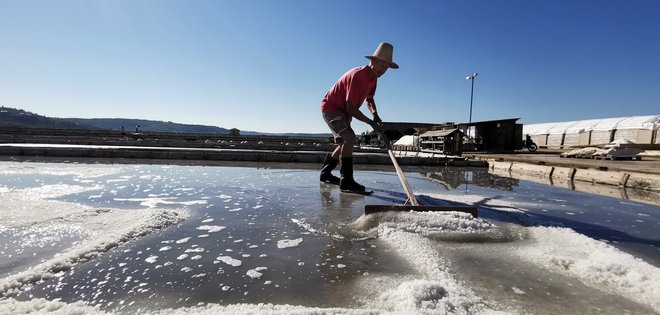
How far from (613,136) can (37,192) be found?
96.0ft

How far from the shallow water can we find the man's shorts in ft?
3.30

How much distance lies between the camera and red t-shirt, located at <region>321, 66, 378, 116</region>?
4.06 m

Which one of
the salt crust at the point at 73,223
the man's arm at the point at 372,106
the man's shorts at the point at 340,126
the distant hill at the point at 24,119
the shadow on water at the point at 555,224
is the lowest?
the salt crust at the point at 73,223

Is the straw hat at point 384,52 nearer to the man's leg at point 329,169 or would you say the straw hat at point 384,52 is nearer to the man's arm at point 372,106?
the man's arm at point 372,106

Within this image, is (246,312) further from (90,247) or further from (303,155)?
(303,155)

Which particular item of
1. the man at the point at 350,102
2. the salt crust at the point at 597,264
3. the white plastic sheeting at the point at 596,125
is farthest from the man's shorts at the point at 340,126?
the white plastic sheeting at the point at 596,125

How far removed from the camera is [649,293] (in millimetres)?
1444

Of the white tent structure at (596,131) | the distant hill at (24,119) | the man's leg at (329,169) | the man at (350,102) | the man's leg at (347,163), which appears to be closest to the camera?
the man at (350,102)

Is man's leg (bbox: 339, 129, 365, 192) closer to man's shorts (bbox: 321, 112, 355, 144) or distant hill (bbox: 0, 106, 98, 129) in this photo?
man's shorts (bbox: 321, 112, 355, 144)

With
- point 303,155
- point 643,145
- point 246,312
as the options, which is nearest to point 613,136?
point 643,145

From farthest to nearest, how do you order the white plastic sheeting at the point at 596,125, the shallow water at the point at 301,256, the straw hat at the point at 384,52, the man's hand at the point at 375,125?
the white plastic sheeting at the point at 596,125 → the man's hand at the point at 375,125 → the straw hat at the point at 384,52 → the shallow water at the point at 301,256

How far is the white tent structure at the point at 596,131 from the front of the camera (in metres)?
19.9

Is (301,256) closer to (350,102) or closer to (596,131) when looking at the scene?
(350,102)

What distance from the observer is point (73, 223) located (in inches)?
94.8
